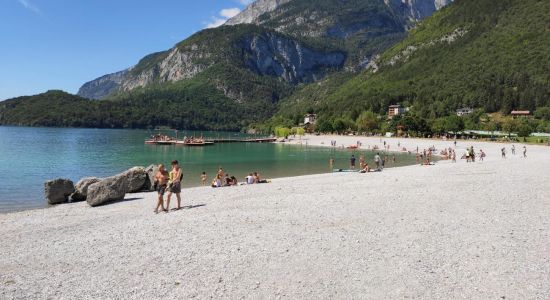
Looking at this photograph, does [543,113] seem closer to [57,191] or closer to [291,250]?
[57,191]

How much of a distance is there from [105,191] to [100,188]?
0.29 metres

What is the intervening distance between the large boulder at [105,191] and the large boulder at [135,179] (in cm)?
278

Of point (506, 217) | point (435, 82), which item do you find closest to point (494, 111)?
point (435, 82)

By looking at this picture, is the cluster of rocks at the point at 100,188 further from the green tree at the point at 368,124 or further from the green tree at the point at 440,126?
the green tree at the point at 368,124

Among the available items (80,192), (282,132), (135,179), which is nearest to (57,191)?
(80,192)

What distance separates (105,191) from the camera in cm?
2081

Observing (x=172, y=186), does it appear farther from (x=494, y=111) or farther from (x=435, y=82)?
(x=435, y=82)

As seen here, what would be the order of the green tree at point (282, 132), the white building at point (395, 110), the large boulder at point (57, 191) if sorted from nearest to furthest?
the large boulder at point (57, 191), the green tree at point (282, 132), the white building at point (395, 110)

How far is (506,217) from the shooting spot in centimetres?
1460

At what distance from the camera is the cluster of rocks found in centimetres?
2070

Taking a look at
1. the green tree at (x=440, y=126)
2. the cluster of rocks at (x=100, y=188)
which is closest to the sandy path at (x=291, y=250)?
the cluster of rocks at (x=100, y=188)

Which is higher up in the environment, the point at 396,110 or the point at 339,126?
the point at 396,110

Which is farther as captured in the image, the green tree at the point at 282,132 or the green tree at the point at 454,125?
the green tree at the point at 282,132

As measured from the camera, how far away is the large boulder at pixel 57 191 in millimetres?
23812
